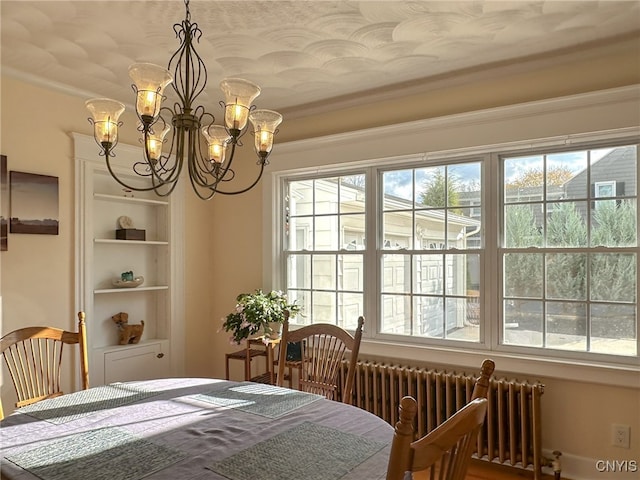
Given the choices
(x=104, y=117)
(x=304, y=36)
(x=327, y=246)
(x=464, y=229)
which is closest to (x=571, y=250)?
(x=464, y=229)

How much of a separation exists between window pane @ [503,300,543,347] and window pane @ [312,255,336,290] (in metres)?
1.33

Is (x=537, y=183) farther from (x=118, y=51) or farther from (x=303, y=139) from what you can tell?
(x=118, y=51)

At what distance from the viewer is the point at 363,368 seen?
323 cm

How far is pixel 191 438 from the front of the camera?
5.08ft

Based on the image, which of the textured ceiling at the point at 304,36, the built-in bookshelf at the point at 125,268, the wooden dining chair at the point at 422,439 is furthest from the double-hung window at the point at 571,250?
the built-in bookshelf at the point at 125,268

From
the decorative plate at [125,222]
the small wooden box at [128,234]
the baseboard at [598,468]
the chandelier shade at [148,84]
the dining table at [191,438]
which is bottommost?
the baseboard at [598,468]

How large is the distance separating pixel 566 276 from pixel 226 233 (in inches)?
109

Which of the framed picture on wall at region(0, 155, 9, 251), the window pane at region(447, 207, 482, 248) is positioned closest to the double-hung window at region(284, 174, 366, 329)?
the window pane at region(447, 207, 482, 248)

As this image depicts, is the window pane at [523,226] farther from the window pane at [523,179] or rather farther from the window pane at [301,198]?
the window pane at [301,198]

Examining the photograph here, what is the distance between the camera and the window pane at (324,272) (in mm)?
3678

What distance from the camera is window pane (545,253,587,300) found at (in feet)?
9.02

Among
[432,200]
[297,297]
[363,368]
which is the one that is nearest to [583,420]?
[363,368]

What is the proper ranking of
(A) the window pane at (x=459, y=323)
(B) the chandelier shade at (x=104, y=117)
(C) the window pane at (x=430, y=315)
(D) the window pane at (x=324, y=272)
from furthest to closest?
(D) the window pane at (x=324, y=272)
(C) the window pane at (x=430, y=315)
(A) the window pane at (x=459, y=323)
(B) the chandelier shade at (x=104, y=117)

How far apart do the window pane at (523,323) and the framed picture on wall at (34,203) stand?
3096mm
